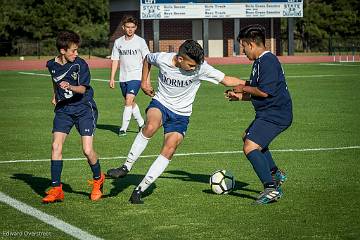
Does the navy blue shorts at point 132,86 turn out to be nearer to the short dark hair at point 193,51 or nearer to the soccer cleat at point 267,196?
the short dark hair at point 193,51

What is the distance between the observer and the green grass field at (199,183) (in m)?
8.00

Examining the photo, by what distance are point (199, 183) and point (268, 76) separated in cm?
216

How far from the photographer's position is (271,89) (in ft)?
30.0

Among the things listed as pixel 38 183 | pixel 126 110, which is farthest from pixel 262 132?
pixel 126 110

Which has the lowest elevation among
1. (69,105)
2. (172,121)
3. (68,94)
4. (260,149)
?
(260,149)

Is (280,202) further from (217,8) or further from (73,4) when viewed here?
(73,4)

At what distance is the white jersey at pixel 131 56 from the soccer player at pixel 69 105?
6.88m

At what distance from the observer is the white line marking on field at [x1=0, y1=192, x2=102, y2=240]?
7730 millimetres

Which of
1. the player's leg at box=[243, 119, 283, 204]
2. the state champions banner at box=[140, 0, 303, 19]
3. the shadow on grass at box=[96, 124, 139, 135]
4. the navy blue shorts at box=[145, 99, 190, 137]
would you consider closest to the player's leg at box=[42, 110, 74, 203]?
the navy blue shorts at box=[145, 99, 190, 137]

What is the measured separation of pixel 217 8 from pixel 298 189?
163 feet

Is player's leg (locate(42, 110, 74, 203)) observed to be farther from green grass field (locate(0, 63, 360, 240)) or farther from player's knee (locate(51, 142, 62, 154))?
green grass field (locate(0, 63, 360, 240))

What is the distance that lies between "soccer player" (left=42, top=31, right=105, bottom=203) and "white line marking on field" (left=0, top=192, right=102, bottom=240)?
319 millimetres

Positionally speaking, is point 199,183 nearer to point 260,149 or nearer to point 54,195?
point 260,149

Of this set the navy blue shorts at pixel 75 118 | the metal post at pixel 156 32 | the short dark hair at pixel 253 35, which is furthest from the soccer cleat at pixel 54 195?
the metal post at pixel 156 32
